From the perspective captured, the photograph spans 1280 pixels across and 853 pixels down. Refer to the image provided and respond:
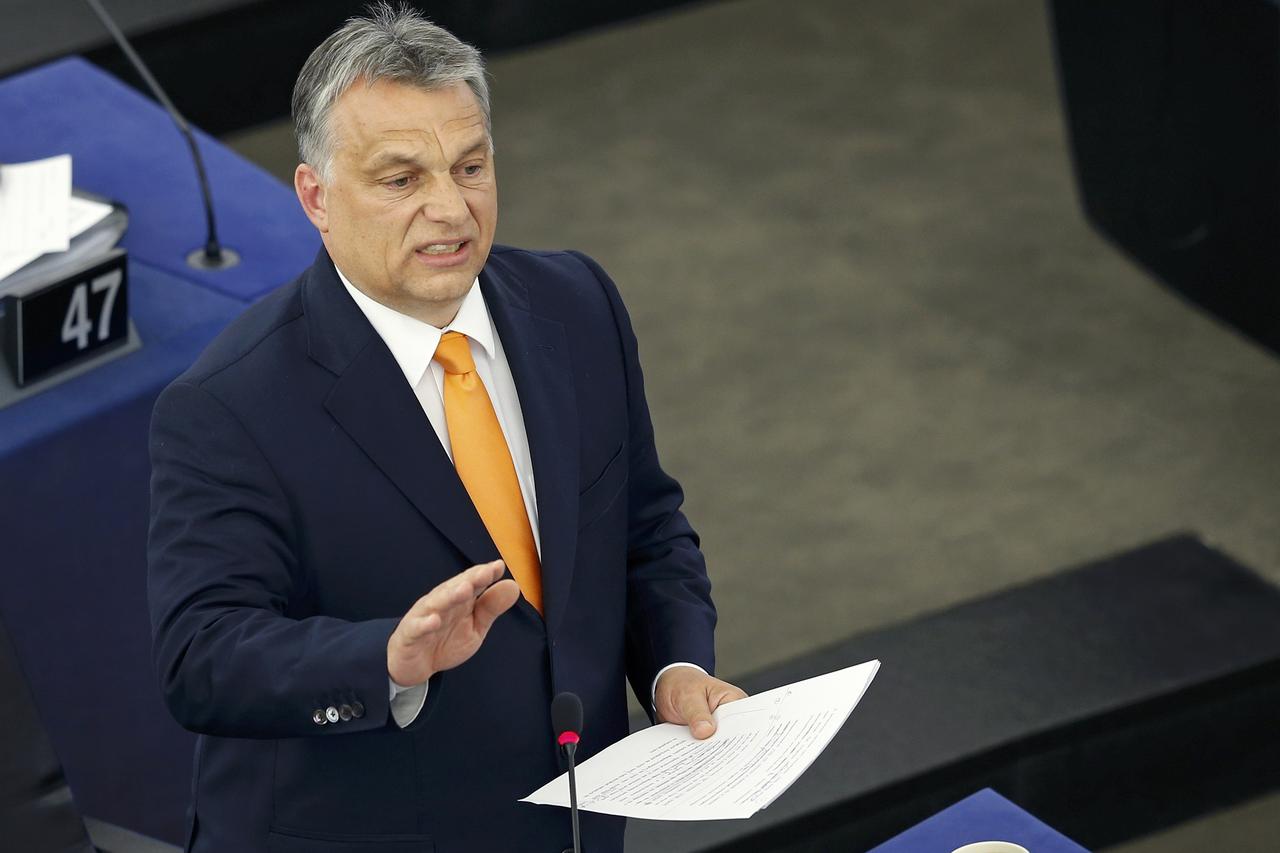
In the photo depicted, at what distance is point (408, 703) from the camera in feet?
5.58

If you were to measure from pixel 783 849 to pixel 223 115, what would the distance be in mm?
2992

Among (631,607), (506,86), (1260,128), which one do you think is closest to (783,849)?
(631,607)

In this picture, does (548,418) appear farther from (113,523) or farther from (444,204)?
(113,523)

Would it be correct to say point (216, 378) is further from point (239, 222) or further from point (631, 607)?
point (239, 222)

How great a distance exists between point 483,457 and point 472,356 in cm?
10

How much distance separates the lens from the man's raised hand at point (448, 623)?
1541 mm

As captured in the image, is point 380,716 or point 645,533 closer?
point 380,716

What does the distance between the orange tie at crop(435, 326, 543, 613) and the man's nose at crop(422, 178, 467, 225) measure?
134 mm

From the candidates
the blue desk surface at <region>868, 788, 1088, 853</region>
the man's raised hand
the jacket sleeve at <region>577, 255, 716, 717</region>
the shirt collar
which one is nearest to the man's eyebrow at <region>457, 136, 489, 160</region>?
the shirt collar

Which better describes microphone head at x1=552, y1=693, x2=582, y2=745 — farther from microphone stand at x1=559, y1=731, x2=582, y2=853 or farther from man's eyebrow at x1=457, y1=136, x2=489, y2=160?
man's eyebrow at x1=457, y1=136, x2=489, y2=160

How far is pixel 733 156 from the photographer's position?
17.8ft

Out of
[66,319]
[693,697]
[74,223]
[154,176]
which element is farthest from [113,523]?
[693,697]

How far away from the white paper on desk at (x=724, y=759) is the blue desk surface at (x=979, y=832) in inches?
9.5

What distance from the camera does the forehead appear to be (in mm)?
1708
